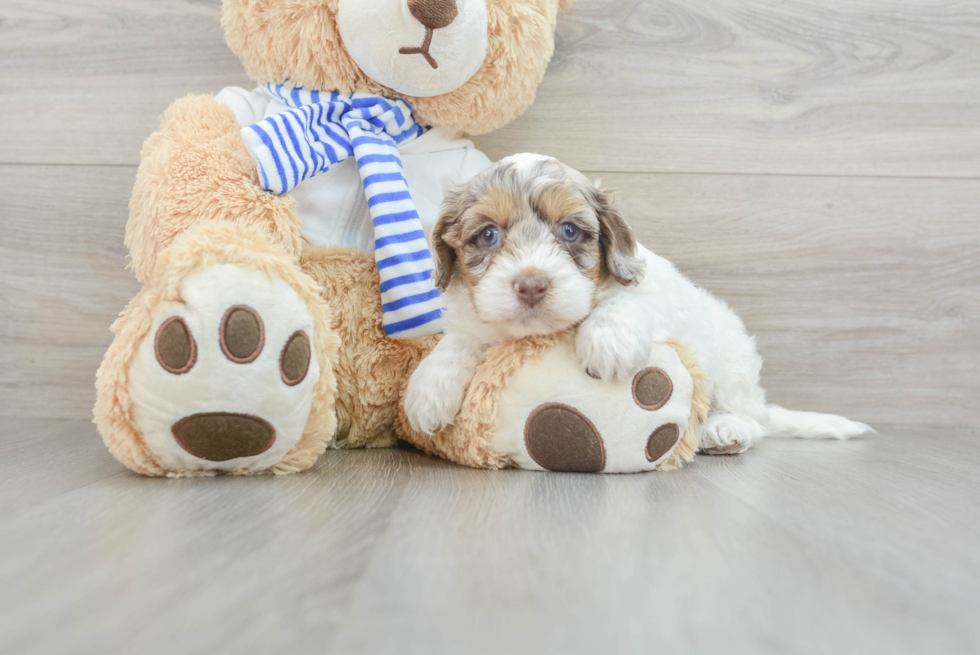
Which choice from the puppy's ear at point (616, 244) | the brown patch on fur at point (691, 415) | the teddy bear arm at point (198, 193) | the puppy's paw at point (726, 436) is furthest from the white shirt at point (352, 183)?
the puppy's paw at point (726, 436)

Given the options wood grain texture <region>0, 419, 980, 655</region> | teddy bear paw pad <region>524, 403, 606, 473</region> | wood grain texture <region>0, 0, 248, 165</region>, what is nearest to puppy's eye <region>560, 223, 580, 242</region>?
teddy bear paw pad <region>524, 403, 606, 473</region>

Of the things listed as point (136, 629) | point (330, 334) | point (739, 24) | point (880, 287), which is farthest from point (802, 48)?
point (136, 629)

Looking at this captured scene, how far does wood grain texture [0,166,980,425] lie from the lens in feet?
6.53

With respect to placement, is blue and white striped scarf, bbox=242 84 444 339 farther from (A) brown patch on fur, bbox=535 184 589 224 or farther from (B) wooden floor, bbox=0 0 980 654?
(B) wooden floor, bbox=0 0 980 654

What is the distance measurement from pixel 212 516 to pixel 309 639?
43cm

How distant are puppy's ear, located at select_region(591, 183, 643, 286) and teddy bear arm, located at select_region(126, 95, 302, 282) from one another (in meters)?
0.64

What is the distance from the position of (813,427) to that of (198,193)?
1.61m

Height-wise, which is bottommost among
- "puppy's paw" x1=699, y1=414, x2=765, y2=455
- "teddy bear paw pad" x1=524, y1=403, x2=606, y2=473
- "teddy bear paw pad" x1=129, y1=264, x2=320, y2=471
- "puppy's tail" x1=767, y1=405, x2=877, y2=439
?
"puppy's tail" x1=767, y1=405, x2=877, y2=439

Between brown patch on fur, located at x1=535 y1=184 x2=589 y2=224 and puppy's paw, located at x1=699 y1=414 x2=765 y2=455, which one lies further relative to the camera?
puppy's paw, located at x1=699 y1=414 x2=765 y2=455

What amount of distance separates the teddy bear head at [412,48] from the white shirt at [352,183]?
62mm

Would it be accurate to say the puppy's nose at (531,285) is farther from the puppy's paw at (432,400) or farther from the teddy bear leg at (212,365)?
the teddy bear leg at (212,365)

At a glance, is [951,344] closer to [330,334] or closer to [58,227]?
[330,334]

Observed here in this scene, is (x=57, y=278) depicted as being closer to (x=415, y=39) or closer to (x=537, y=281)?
(x=415, y=39)

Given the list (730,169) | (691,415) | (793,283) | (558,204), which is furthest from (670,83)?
(691,415)
